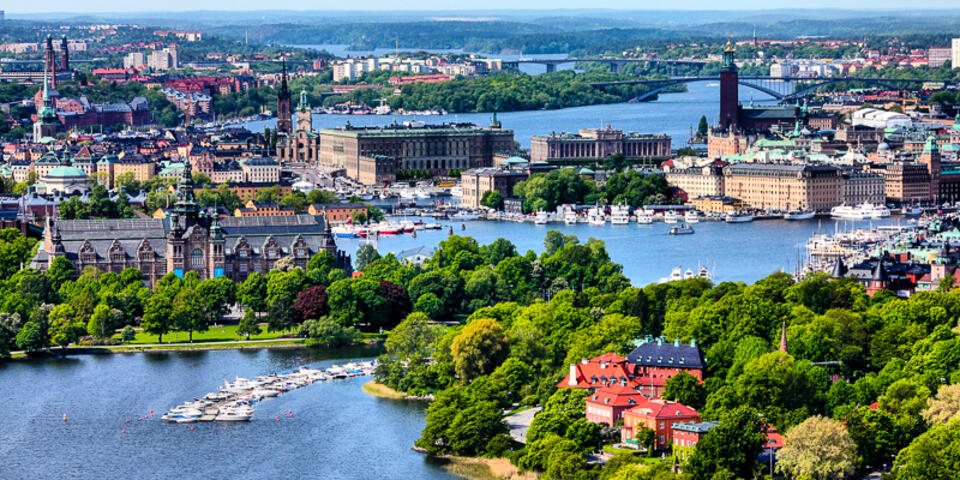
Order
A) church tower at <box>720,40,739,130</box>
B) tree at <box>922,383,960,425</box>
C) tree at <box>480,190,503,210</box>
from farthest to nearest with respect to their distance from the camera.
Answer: church tower at <box>720,40,739,130</box>, tree at <box>480,190,503,210</box>, tree at <box>922,383,960,425</box>

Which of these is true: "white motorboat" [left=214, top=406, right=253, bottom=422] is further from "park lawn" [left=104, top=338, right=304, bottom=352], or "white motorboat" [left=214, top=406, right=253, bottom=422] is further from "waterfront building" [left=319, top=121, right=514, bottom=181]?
"waterfront building" [left=319, top=121, right=514, bottom=181]

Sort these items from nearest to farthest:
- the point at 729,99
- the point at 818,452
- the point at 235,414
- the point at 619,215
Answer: the point at 818,452
the point at 235,414
the point at 619,215
the point at 729,99

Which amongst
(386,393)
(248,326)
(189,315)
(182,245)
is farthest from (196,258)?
(386,393)

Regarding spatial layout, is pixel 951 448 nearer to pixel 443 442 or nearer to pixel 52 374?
pixel 443 442

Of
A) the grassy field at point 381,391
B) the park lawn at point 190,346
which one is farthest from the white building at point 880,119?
the grassy field at point 381,391

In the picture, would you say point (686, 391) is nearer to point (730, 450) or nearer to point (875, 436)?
point (730, 450)

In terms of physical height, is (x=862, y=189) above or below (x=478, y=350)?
below

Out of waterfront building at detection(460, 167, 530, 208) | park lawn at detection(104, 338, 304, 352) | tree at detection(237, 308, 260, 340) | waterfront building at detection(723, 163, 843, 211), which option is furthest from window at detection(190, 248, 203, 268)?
waterfront building at detection(723, 163, 843, 211)
